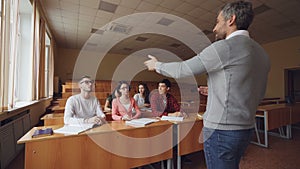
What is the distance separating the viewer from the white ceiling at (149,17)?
11.7 ft

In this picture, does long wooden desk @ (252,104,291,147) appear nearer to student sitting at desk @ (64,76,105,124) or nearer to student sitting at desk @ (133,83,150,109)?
student sitting at desk @ (133,83,150,109)

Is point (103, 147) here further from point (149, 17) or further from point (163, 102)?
point (149, 17)

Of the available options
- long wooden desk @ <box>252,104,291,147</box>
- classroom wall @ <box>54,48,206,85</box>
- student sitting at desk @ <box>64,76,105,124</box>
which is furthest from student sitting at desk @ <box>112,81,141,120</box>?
classroom wall @ <box>54,48,206,85</box>

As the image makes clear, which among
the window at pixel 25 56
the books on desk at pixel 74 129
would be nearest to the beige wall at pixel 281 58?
the books on desk at pixel 74 129

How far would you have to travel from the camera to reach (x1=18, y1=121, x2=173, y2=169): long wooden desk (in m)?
1.26

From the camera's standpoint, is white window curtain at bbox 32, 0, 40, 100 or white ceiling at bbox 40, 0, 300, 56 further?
white ceiling at bbox 40, 0, 300, 56

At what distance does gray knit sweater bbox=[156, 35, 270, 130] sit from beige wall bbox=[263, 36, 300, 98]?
5.74m

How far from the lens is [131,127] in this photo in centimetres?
159

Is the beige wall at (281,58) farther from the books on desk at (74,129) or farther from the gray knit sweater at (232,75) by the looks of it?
the books on desk at (74,129)

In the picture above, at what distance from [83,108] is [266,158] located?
2.79 metres

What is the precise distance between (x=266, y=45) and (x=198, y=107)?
17.5 ft

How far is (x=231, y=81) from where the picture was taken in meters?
0.74

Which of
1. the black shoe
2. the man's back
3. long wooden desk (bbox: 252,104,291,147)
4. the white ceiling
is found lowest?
the black shoe

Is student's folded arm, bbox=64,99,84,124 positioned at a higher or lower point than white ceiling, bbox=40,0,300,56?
lower
